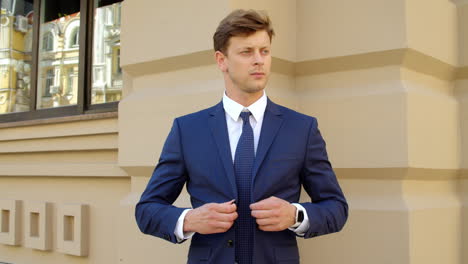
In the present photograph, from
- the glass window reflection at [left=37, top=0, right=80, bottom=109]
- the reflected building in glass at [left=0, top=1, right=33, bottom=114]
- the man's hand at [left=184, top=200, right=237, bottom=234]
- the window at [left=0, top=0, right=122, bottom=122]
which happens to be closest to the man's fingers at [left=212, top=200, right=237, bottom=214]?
the man's hand at [left=184, top=200, right=237, bottom=234]

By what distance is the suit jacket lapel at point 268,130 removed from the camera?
1.75 metres

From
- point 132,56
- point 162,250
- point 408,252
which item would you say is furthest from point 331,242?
point 132,56

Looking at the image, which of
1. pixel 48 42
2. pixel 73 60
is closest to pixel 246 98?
pixel 73 60

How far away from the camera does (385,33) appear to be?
258 cm

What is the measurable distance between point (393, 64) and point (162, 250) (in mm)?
1542

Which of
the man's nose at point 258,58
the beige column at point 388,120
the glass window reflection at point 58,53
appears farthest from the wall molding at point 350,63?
the glass window reflection at point 58,53

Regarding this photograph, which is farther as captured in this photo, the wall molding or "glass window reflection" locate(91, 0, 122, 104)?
"glass window reflection" locate(91, 0, 122, 104)

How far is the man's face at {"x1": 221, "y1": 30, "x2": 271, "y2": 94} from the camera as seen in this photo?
5.66ft

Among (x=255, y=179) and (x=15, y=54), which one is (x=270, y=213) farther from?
(x=15, y=54)

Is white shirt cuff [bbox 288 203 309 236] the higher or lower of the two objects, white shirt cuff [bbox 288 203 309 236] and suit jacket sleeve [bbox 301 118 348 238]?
the lower

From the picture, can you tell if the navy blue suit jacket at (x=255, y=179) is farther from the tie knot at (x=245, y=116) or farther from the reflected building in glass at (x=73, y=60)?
the reflected building in glass at (x=73, y=60)

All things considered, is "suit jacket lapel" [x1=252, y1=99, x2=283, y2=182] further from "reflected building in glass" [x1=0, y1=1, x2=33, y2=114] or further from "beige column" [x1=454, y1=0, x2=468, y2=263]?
"reflected building in glass" [x1=0, y1=1, x2=33, y2=114]

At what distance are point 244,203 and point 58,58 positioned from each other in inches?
122

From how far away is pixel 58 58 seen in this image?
14.2 feet
